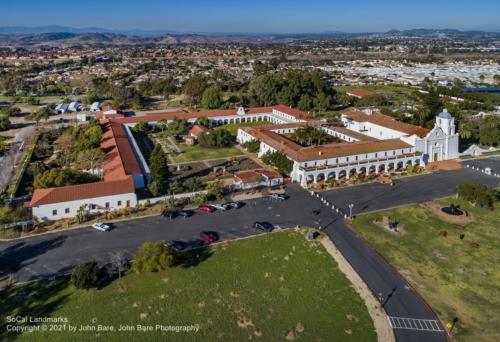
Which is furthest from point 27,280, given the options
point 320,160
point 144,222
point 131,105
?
point 131,105

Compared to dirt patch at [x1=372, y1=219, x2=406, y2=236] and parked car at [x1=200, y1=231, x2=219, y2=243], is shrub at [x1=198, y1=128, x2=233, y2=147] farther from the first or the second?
dirt patch at [x1=372, y1=219, x2=406, y2=236]

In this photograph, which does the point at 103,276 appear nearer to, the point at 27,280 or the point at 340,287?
the point at 27,280

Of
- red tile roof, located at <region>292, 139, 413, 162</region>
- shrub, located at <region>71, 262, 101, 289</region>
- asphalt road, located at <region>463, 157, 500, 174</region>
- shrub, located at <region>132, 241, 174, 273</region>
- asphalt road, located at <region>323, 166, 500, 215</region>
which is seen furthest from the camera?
asphalt road, located at <region>463, 157, 500, 174</region>

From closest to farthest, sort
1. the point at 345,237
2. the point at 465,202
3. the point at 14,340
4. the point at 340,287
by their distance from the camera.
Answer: the point at 14,340 → the point at 340,287 → the point at 345,237 → the point at 465,202

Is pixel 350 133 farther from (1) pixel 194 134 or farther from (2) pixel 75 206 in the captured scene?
(2) pixel 75 206

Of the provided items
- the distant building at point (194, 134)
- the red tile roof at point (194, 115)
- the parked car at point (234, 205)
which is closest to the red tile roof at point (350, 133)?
the red tile roof at point (194, 115)

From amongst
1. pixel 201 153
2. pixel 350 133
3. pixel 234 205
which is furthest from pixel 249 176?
pixel 350 133

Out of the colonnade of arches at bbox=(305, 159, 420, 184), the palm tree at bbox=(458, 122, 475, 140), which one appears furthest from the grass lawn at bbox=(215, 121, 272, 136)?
the palm tree at bbox=(458, 122, 475, 140)
